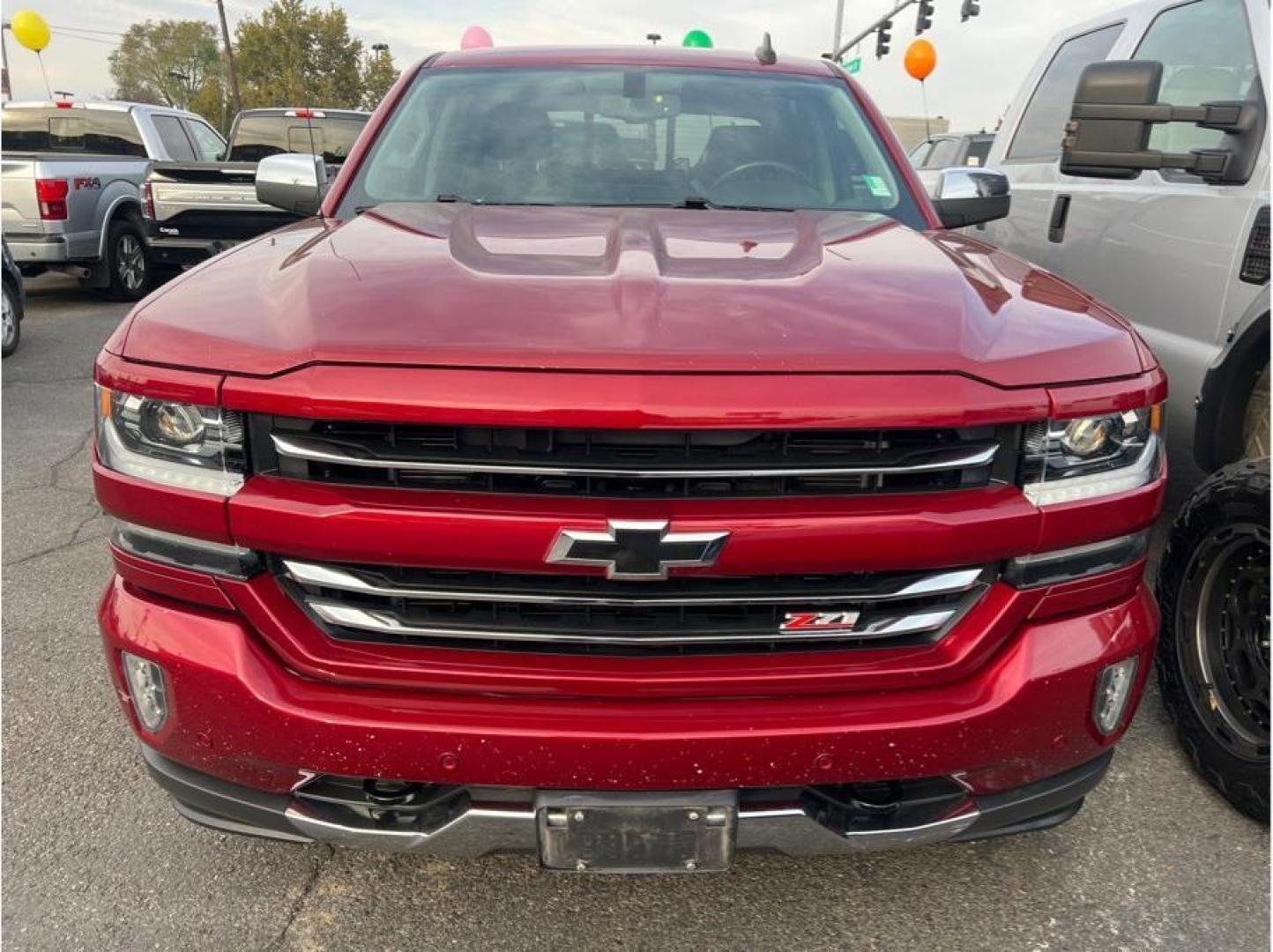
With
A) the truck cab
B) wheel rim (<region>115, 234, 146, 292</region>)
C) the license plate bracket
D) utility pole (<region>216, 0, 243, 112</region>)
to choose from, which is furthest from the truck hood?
utility pole (<region>216, 0, 243, 112</region>)

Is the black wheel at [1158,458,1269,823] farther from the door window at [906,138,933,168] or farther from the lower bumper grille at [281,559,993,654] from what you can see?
the door window at [906,138,933,168]

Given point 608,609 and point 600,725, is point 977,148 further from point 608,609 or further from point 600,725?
point 600,725

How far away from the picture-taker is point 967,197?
3168 millimetres

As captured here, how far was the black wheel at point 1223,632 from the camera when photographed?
2531 millimetres

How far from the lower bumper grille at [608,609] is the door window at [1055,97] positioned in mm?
3732

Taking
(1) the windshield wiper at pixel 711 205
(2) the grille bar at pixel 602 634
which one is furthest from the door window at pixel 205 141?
(2) the grille bar at pixel 602 634

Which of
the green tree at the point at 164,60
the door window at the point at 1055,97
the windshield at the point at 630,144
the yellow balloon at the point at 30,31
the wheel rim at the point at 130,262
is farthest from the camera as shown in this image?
the green tree at the point at 164,60

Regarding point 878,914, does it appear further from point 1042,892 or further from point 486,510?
point 486,510

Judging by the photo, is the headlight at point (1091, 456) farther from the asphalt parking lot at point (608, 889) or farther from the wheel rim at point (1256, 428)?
the wheel rim at point (1256, 428)

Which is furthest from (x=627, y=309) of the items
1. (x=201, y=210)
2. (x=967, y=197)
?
(x=201, y=210)

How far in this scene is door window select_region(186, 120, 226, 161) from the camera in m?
12.2

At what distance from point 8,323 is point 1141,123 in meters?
7.80

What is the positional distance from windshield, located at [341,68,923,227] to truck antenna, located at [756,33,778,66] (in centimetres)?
15

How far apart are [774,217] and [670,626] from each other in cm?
139
